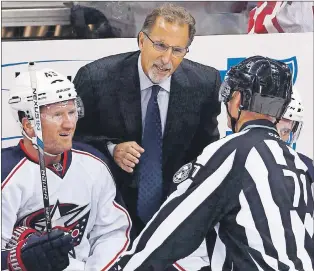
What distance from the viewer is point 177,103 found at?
2.54m

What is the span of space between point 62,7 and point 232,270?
1068 millimetres

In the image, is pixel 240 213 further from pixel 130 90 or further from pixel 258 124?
pixel 130 90

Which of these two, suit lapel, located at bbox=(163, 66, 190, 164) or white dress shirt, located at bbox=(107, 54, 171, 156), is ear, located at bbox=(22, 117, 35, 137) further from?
suit lapel, located at bbox=(163, 66, 190, 164)

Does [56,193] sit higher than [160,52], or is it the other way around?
[160,52]

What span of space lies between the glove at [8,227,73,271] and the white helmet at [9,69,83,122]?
→ 393 millimetres

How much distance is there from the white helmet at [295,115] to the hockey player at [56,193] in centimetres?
68

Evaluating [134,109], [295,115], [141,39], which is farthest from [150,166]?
[295,115]

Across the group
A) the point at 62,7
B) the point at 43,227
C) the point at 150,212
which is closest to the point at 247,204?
the point at 150,212

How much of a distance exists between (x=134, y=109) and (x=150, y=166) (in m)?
0.21

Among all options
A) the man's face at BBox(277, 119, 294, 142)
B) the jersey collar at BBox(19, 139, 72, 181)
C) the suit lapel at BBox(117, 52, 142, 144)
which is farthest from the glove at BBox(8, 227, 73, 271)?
the man's face at BBox(277, 119, 294, 142)

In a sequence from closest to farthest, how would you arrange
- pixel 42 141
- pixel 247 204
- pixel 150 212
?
pixel 247 204, pixel 42 141, pixel 150 212

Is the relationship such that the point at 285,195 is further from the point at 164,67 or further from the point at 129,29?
the point at 129,29

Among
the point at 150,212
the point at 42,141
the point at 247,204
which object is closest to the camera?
the point at 247,204

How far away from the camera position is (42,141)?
2.39 meters
